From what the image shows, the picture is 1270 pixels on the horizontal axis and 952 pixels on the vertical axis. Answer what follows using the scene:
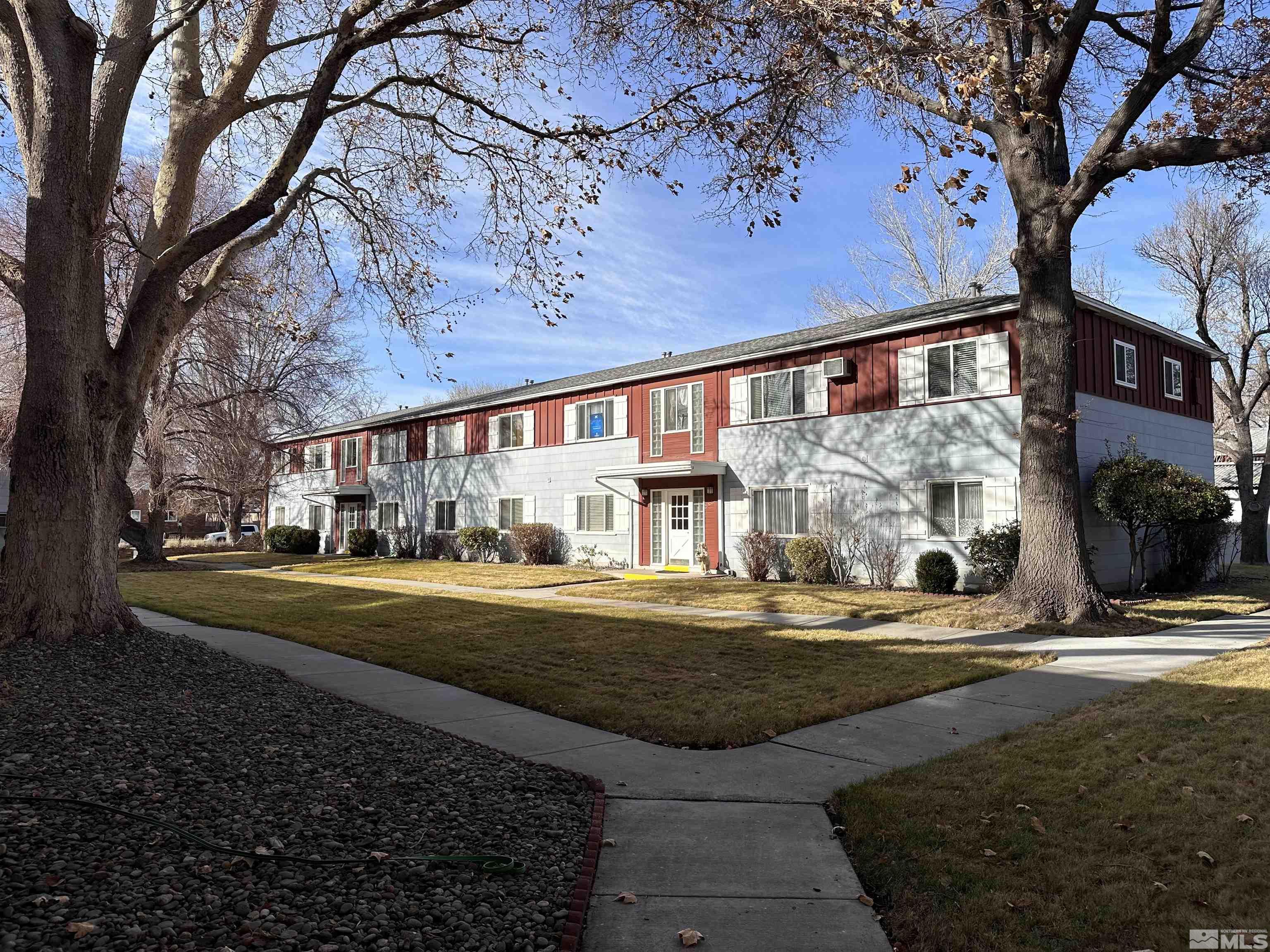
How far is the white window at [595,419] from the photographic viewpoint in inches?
1009

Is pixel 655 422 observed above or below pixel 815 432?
above

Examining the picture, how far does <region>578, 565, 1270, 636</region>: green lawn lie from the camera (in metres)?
12.0

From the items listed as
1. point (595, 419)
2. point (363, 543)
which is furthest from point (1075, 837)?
point (363, 543)

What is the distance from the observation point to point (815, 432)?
65.3ft

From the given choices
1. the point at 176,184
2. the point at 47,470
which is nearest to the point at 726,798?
the point at 47,470

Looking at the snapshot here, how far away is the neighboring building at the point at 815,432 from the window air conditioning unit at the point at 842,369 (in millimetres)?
39

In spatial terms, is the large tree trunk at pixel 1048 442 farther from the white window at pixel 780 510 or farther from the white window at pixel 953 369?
the white window at pixel 780 510

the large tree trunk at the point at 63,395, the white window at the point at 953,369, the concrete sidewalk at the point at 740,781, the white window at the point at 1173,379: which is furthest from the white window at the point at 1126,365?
the large tree trunk at the point at 63,395

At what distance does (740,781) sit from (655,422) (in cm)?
1959

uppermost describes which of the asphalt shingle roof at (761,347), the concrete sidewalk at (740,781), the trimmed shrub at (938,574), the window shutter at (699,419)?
the asphalt shingle roof at (761,347)

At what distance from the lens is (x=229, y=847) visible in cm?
348

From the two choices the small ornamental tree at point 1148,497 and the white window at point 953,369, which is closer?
A: the small ornamental tree at point 1148,497

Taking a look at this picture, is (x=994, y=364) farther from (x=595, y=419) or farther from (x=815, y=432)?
(x=595, y=419)

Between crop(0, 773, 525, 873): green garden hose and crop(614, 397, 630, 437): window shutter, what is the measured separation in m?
21.5
